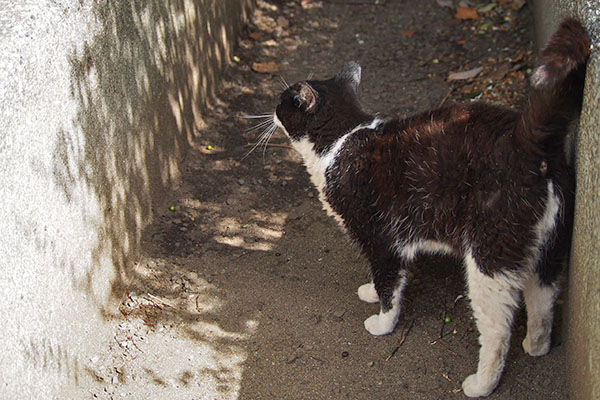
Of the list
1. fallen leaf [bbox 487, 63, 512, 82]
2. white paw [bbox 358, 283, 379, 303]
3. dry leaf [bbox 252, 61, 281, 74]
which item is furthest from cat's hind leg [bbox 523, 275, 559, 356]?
dry leaf [bbox 252, 61, 281, 74]

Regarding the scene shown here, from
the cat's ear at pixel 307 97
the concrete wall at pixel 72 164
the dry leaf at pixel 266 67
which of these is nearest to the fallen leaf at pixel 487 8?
the dry leaf at pixel 266 67

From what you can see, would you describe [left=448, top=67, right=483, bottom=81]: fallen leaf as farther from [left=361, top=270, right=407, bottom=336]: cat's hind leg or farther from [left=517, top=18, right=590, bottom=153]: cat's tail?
[left=517, top=18, right=590, bottom=153]: cat's tail

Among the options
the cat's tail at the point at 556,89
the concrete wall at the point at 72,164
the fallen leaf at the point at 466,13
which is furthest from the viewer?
the fallen leaf at the point at 466,13

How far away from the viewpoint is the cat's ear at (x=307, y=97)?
3.56m

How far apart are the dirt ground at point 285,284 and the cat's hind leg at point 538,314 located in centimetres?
8

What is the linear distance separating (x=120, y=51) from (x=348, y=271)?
191cm

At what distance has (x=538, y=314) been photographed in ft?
10.2

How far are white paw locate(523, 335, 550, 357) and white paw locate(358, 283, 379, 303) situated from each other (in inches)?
34.6

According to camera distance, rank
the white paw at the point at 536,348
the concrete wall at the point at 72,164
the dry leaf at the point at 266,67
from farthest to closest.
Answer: the dry leaf at the point at 266,67 < the white paw at the point at 536,348 < the concrete wall at the point at 72,164

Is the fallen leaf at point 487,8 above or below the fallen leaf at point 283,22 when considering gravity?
above

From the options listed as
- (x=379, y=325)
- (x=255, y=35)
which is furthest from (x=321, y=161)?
(x=255, y=35)

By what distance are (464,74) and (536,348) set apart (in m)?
2.84

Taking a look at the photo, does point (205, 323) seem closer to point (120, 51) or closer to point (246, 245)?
point (246, 245)

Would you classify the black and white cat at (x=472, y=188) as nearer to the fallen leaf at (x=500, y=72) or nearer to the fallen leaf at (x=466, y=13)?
the fallen leaf at (x=500, y=72)
